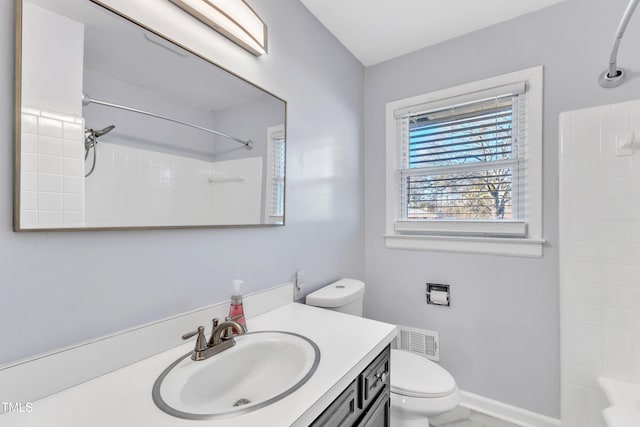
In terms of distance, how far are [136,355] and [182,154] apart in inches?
25.2

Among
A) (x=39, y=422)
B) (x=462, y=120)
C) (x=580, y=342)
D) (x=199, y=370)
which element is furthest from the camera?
(x=462, y=120)

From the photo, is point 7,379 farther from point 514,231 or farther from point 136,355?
point 514,231

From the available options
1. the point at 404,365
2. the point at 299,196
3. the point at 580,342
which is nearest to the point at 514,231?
the point at 580,342

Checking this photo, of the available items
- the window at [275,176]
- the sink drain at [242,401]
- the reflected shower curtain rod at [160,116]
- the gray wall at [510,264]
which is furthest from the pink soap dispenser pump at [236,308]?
the gray wall at [510,264]

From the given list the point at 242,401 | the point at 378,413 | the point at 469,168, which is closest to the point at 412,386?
the point at 378,413

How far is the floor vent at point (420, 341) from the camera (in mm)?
1868

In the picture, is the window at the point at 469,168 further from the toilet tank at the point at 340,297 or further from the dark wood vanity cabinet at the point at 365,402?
the dark wood vanity cabinet at the point at 365,402

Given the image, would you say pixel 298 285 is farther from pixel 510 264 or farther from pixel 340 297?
pixel 510 264

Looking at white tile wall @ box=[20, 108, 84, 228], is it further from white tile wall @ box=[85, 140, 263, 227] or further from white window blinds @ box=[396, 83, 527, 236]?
white window blinds @ box=[396, 83, 527, 236]

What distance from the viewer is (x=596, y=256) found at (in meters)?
1.40

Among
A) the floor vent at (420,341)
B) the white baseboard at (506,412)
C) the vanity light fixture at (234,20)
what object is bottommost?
the white baseboard at (506,412)

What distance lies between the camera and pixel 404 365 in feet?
4.77

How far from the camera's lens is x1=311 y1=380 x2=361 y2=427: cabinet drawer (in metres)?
0.72

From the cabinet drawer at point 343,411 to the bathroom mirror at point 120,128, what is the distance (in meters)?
0.72
